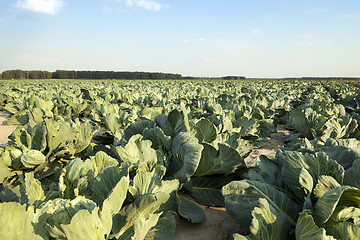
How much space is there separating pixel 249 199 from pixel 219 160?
2.12 ft

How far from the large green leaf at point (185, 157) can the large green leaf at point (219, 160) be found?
229 millimetres

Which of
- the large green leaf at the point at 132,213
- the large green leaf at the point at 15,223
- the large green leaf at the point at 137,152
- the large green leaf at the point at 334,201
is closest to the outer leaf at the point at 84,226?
the large green leaf at the point at 15,223

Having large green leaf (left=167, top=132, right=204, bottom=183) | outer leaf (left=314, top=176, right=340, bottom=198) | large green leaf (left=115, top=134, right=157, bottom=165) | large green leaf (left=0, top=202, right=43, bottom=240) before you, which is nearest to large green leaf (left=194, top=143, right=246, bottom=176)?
large green leaf (left=167, top=132, right=204, bottom=183)

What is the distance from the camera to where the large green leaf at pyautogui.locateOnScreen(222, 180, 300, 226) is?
4.91ft

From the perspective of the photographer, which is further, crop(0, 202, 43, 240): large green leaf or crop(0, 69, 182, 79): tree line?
crop(0, 69, 182, 79): tree line

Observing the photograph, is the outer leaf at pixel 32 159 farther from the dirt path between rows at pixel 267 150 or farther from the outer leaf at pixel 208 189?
the dirt path between rows at pixel 267 150

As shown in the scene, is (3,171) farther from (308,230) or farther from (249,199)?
(308,230)

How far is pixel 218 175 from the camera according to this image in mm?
2309

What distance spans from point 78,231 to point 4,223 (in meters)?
0.28

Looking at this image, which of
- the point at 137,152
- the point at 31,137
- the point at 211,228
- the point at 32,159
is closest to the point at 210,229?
the point at 211,228

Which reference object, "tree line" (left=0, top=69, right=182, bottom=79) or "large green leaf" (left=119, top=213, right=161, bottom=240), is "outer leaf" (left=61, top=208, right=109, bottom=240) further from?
"tree line" (left=0, top=69, right=182, bottom=79)

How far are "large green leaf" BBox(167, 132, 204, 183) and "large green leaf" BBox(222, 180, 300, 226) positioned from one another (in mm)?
294

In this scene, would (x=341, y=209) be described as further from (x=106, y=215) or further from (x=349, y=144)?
(x=106, y=215)

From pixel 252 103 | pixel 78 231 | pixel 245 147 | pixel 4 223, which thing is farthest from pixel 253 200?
pixel 252 103
